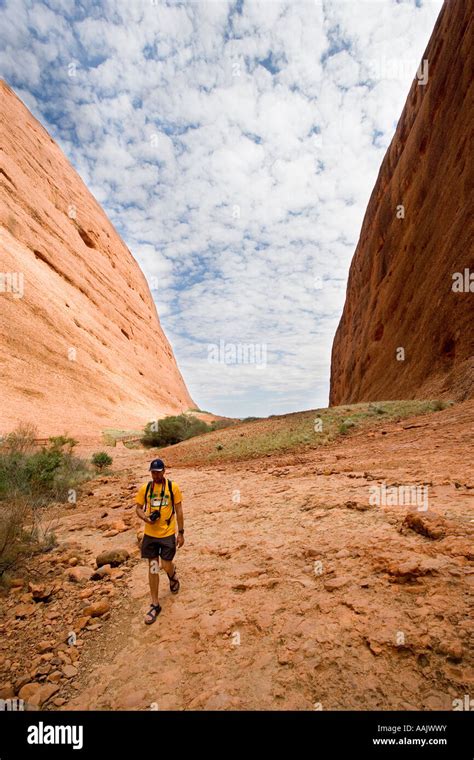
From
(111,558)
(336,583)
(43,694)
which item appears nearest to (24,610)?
(111,558)

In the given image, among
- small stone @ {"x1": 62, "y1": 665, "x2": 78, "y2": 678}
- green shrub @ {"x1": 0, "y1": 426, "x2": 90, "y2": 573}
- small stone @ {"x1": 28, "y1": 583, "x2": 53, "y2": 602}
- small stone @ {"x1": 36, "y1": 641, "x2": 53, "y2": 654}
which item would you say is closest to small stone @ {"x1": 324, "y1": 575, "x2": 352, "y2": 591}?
small stone @ {"x1": 62, "y1": 665, "x2": 78, "y2": 678}

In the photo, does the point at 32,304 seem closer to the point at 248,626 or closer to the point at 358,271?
the point at 248,626

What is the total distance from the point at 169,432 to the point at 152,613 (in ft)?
60.9

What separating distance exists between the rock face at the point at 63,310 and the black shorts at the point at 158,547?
1506 cm

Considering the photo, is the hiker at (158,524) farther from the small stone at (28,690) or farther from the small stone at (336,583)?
the small stone at (336,583)

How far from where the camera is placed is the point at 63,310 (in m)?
26.6

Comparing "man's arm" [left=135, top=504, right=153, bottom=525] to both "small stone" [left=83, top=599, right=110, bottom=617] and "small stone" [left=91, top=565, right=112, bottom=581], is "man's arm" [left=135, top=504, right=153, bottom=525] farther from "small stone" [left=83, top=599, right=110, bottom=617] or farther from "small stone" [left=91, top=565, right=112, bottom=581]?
"small stone" [left=91, top=565, right=112, bottom=581]

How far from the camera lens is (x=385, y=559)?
10.4 feet

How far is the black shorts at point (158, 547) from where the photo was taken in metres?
3.75

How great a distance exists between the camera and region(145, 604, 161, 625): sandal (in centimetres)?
329

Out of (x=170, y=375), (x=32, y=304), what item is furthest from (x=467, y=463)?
(x=170, y=375)

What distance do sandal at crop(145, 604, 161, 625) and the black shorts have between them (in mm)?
439

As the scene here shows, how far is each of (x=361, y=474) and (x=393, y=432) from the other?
12.9ft

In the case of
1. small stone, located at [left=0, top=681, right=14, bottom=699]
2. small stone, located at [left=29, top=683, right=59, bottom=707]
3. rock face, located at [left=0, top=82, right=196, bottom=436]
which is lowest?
small stone, located at [left=0, top=681, right=14, bottom=699]
